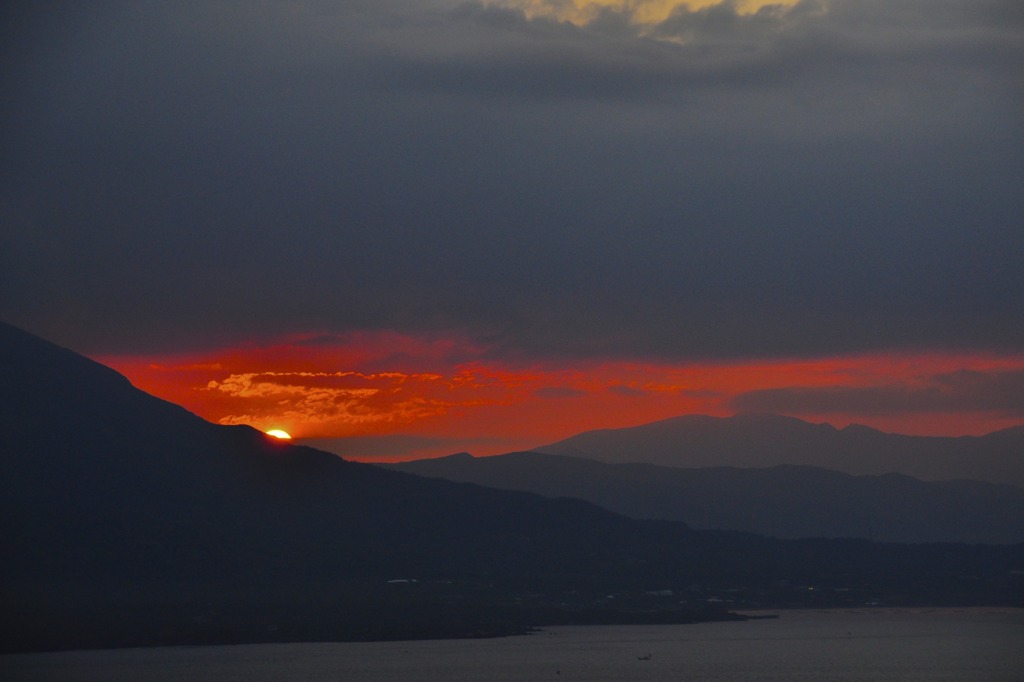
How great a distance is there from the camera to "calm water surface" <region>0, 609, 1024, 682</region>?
97812 millimetres

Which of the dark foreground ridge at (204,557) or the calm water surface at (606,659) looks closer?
the calm water surface at (606,659)

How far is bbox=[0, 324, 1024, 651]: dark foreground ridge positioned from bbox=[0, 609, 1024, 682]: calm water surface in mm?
8859

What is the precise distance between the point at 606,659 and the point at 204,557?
2823 inches

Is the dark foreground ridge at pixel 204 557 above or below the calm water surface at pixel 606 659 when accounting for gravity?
above

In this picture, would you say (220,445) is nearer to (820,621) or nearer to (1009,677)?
(820,621)

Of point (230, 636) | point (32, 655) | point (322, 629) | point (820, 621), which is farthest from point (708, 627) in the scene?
point (32, 655)

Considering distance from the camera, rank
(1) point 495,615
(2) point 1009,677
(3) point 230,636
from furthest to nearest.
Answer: (1) point 495,615, (3) point 230,636, (2) point 1009,677

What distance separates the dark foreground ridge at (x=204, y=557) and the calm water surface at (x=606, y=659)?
8859 mm

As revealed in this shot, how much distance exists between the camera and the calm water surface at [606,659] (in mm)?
97812

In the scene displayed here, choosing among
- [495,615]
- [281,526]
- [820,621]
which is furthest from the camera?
[281,526]

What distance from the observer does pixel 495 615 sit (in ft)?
491

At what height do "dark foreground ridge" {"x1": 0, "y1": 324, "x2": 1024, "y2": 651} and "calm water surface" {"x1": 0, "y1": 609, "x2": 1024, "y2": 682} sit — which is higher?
"dark foreground ridge" {"x1": 0, "y1": 324, "x2": 1024, "y2": 651}

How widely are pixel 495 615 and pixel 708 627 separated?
81.9 ft

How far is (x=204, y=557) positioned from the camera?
166875 millimetres
